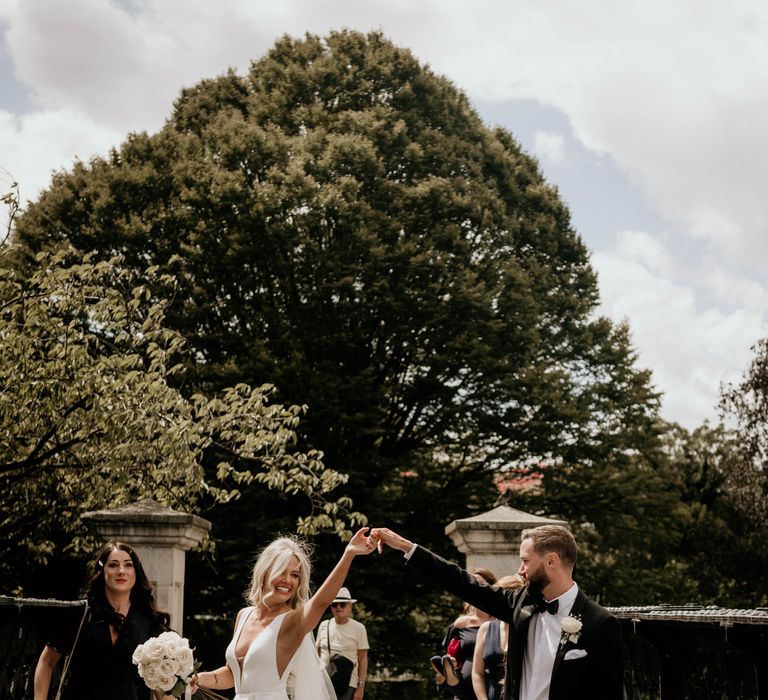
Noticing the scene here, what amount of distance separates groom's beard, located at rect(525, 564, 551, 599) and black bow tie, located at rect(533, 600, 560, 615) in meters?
0.03

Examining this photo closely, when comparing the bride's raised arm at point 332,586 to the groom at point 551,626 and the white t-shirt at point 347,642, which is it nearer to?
the groom at point 551,626

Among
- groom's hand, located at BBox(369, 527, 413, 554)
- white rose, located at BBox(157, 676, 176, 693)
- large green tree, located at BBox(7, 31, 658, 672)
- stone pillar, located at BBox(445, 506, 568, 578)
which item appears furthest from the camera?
large green tree, located at BBox(7, 31, 658, 672)

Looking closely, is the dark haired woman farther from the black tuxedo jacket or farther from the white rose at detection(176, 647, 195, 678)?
the black tuxedo jacket

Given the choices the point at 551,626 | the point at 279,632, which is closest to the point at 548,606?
the point at 551,626

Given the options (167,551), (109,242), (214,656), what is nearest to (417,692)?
(214,656)

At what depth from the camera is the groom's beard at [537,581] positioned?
433 cm

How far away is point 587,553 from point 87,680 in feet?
63.9

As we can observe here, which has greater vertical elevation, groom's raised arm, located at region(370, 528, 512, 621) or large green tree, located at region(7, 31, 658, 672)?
large green tree, located at region(7, 31, 658, 672)

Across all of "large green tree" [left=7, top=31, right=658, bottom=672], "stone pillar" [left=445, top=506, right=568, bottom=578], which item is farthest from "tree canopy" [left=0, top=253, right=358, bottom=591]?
"large green tree" [left=7, top=31, right=658, bottom=672]

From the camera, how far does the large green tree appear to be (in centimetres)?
2012

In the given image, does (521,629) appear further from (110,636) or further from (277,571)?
(110,636)

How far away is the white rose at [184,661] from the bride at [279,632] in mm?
159

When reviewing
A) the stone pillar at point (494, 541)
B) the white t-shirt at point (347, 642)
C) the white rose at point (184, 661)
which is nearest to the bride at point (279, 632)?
the white rose at point (184, 661)

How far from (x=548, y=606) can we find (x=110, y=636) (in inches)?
98.4
